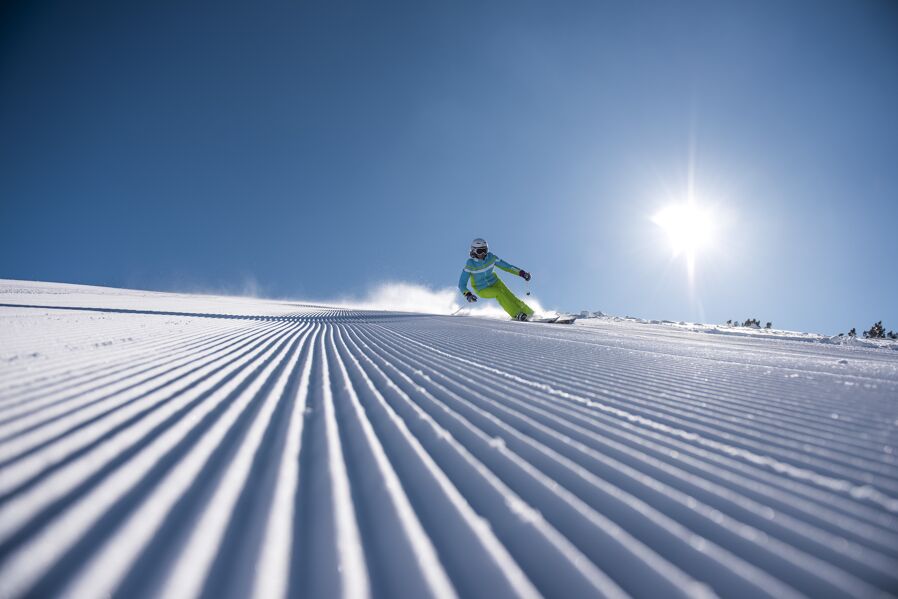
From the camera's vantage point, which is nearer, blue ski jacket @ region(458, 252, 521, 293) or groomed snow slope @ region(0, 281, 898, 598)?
groomed snow slope @ region(0, 281, 898, 598)

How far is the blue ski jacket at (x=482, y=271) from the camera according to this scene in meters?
10.7

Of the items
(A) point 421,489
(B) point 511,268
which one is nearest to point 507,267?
(B) point 511,268

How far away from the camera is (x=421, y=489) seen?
1.02 meters

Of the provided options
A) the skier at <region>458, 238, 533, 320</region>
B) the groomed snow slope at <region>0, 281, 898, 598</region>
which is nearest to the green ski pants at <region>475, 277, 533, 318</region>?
the skier at <region>458, 238, 533, 320</region>

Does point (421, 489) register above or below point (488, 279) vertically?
below

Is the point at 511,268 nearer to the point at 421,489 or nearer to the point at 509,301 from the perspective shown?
the point at 509,301

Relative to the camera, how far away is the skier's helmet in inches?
423

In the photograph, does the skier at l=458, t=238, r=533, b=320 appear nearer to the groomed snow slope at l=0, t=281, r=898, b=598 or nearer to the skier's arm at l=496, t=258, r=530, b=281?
the skier's arm at l=496, t=258, r=530, b=281

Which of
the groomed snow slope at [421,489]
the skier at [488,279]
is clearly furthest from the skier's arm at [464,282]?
the groomed snow slope at [421,489]

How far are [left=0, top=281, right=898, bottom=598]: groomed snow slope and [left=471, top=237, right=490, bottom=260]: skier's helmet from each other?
8.76 meters

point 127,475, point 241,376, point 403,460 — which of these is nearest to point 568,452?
point 403,460

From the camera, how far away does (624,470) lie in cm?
121

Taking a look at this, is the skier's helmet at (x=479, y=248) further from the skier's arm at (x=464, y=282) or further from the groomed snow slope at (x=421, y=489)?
the groomed snow slope at (x=421, y=489)

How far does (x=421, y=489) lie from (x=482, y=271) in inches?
388
